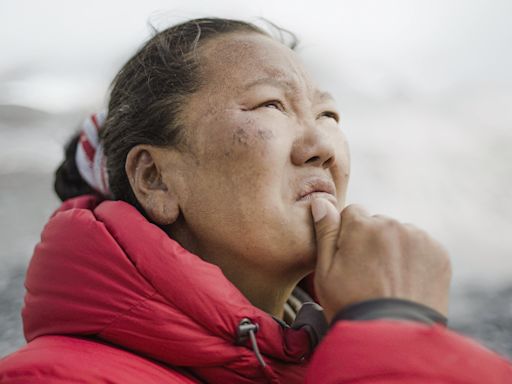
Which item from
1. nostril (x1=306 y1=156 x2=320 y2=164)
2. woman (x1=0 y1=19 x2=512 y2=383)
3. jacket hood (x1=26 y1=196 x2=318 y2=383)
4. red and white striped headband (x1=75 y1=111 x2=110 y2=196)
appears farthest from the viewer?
red and white striped headband (x1=75 y1=111 x2=110 y2=196)

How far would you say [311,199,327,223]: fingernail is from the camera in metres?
1.43

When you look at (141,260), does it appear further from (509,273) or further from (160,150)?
(509,273)

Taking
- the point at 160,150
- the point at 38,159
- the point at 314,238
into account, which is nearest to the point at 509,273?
the point at 314,238

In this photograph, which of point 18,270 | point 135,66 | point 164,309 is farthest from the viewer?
point 18,270

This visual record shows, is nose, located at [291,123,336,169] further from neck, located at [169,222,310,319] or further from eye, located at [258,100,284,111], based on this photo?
neck, located at [169,222,310,319]

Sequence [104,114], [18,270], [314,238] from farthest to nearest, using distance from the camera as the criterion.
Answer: [18,270] < [104,114] < [314,238]

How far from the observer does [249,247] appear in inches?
57.2

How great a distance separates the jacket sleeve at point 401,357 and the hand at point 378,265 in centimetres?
10

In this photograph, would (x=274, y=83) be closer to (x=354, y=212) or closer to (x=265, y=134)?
(x=265, y=134)

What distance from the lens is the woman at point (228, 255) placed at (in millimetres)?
1141

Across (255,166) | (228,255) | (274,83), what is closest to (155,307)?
(228,255)

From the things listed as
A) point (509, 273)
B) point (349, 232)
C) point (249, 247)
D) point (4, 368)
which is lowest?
point (509, 273)

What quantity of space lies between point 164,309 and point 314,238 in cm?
39

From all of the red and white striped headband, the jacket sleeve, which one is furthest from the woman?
the red and white striped headband
